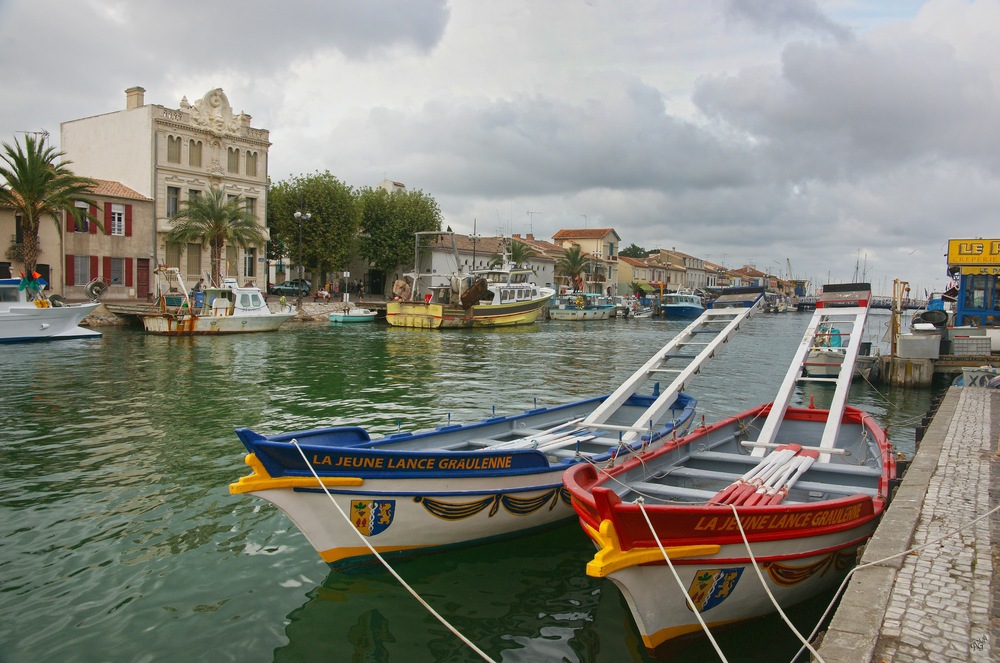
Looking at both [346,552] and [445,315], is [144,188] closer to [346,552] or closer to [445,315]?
[445,315]

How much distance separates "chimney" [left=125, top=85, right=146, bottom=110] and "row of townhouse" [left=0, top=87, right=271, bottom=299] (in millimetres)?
69

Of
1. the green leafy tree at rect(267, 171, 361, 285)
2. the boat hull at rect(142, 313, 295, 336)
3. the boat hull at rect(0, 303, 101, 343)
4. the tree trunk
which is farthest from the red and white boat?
the green leafy tree at rect(267, 171, 361, 285)

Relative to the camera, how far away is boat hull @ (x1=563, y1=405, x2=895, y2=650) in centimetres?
574

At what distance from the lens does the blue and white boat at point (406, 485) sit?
7062 mm

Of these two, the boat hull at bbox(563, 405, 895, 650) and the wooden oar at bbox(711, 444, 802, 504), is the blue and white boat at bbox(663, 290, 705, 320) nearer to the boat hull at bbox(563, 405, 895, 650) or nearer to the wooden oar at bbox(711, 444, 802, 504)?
the wooden oar at bbox(711, 444, 802, 504)

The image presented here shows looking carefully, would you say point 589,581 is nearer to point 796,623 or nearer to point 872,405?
point 796,623

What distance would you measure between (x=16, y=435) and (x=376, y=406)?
24.7 feet

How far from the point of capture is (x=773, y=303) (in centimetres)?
10944

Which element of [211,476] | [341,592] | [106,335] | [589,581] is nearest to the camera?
[341,592]

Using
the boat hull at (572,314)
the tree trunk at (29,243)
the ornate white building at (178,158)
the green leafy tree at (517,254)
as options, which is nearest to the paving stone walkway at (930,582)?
the tree trunk at (29,243)

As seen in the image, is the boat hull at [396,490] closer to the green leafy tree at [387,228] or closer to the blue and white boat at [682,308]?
the green leafy tree at [387,228]

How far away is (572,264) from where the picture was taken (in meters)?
92.1

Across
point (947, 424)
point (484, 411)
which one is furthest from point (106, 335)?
point (947, 424)

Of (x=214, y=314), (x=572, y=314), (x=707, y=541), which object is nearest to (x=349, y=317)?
(x=214, y=314)
